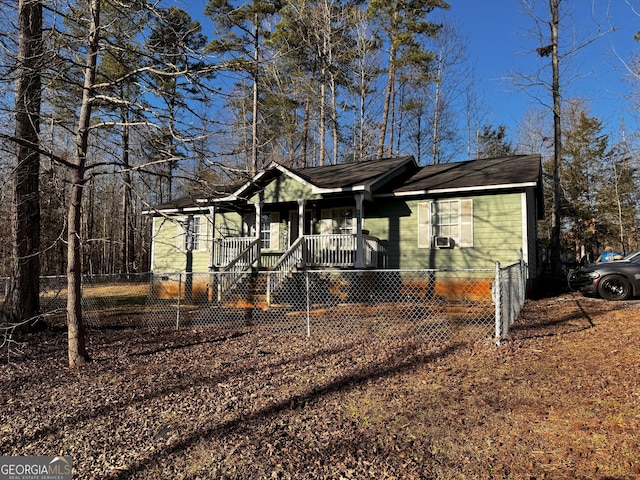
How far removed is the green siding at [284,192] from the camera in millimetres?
12477

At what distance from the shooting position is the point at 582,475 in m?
2.73

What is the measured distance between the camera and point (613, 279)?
9484mm

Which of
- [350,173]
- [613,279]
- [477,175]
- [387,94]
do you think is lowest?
[613,279]

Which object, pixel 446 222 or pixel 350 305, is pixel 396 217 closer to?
pixel 446 222

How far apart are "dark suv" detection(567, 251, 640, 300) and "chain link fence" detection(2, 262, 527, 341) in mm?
1593

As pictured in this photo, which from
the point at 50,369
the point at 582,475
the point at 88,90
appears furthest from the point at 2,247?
the point at 582,475

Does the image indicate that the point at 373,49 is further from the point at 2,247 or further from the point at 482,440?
the point at 482,440

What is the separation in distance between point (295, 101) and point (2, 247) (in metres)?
17.8

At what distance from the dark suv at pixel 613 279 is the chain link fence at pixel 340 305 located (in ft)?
5.23

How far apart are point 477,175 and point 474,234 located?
200 cm

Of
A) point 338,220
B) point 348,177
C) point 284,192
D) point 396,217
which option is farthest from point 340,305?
point 348,177

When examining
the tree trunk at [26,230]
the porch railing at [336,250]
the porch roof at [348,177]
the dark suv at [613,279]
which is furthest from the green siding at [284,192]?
the dark suv at [613,279]

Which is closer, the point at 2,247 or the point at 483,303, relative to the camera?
the point at 2,247

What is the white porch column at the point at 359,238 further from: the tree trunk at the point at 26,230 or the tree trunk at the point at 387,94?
the tree trunk at the point at 387,94
